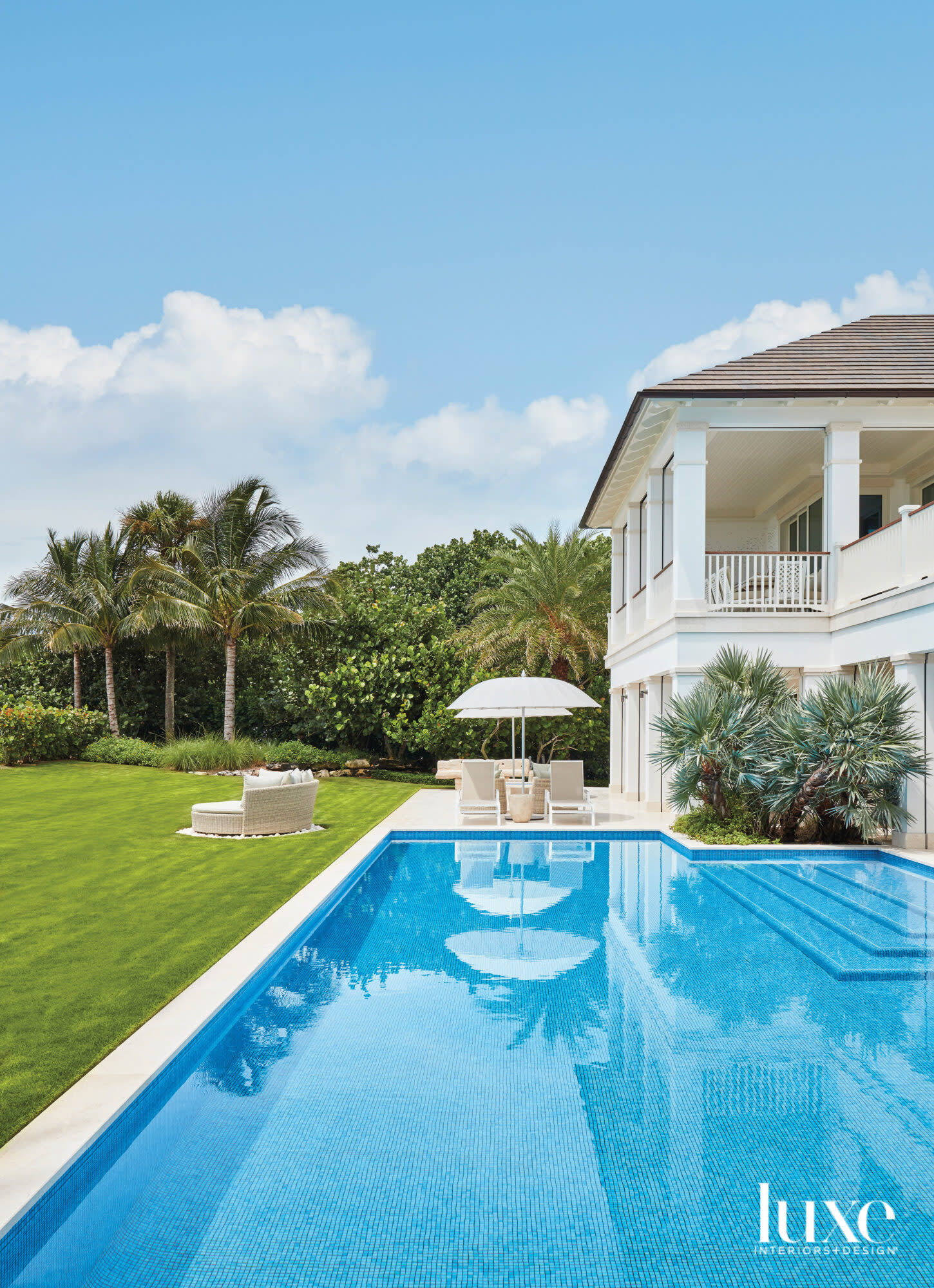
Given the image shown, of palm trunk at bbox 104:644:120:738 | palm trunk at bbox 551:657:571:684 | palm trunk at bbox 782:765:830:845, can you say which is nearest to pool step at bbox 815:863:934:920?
palm trunk at bbox 782:765:830:845

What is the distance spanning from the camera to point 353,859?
36.0 feet

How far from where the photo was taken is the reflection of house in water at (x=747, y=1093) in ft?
12.0

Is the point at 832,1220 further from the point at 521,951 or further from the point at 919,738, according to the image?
the point at 919,738

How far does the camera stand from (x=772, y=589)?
14.9m

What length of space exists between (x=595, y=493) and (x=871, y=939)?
46.8 ft

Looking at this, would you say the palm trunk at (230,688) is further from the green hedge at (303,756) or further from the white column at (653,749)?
the white column at (653,749)

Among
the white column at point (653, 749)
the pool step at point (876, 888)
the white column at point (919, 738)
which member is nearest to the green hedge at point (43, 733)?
the white column at point (653, 749)

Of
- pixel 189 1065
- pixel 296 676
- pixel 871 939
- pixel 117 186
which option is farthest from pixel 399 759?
pixel 189 1065

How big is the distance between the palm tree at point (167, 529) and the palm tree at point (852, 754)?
22.4 meters

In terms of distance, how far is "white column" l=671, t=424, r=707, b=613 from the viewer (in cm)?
1454

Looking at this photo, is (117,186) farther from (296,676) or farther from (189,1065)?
(189,1065)

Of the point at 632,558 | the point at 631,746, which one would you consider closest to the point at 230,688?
the point at 631,746

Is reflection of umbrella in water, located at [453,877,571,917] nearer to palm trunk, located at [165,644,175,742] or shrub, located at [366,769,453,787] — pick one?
shrub, located at [366,769,453,787]

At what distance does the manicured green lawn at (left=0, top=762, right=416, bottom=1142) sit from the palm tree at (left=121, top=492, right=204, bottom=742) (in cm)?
1236
